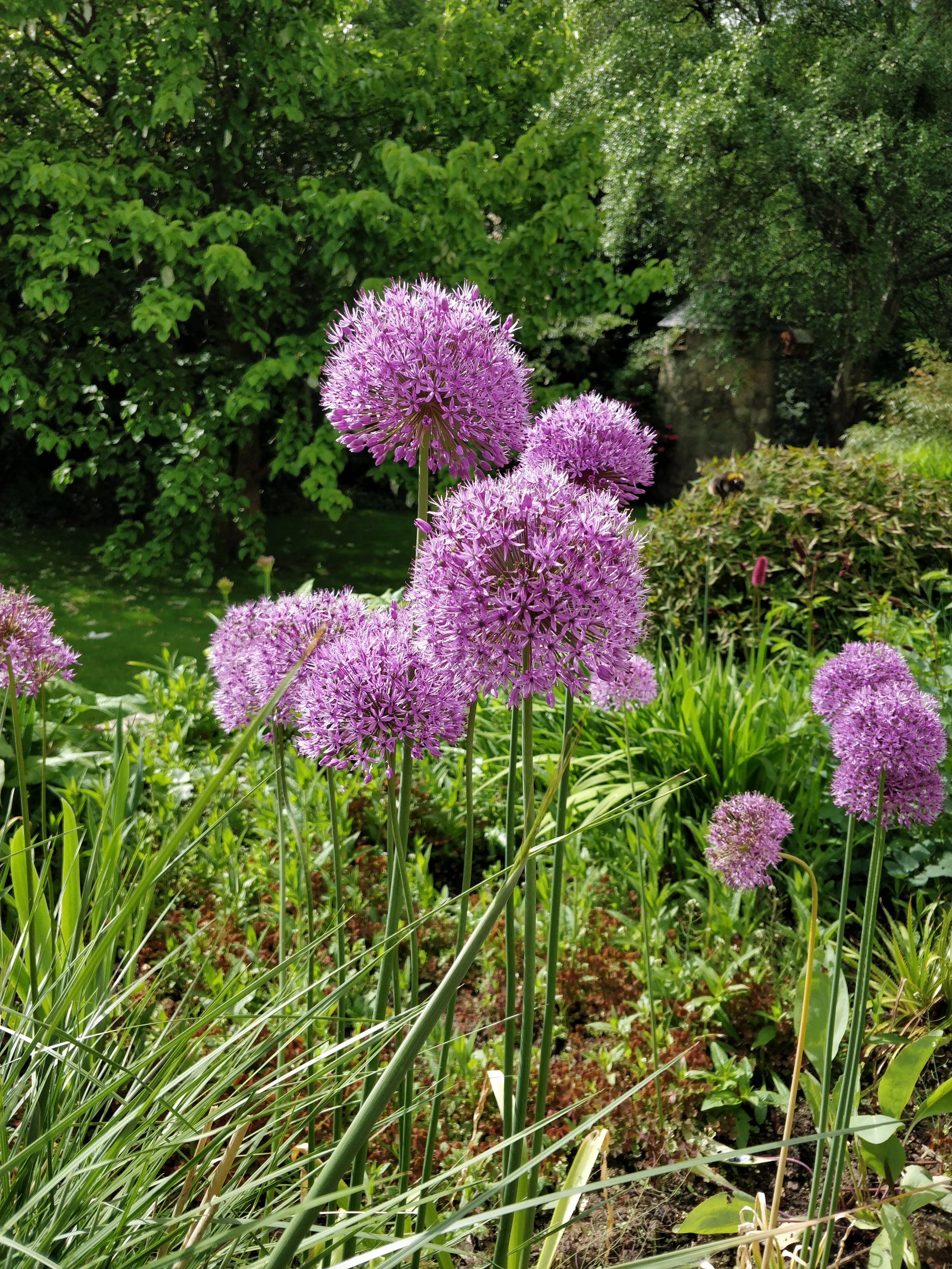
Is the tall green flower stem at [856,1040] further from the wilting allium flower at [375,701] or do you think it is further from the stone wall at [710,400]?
the stone wall at [710,400]

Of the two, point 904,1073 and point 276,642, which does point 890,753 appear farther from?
point 276,642

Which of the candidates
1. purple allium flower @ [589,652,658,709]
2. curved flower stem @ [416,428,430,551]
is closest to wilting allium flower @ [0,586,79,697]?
curved flower stem @ [416,428,430,551]

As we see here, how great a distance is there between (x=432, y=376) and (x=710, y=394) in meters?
14.1

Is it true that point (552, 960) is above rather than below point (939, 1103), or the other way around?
above

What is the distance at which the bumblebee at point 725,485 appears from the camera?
16.1 feet

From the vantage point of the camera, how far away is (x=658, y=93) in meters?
14.3

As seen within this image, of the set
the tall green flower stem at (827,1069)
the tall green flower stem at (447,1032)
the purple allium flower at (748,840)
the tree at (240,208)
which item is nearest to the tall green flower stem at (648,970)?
the purple allium flower at (748,840)

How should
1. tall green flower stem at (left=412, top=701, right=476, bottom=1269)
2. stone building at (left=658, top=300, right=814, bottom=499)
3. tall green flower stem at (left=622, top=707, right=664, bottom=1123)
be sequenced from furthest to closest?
stone building at (left=658, top=300, right=814, bottom=499) → tall green flower stem at (left=622, top=707, right=664, bottom=1123) → tall green flower stem at (left=412, top=701, right=476, bottom=1269)

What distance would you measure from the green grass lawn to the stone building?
170 inches

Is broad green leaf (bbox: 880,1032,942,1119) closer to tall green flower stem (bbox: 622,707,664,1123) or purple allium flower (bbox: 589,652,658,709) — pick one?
tall green flower stem (bbox: 622,707,664,1123)

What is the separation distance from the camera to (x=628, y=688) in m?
2.22

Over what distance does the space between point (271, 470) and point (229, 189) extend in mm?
2772

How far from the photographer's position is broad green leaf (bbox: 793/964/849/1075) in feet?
6.24

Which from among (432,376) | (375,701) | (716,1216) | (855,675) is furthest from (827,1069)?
(432,376)
